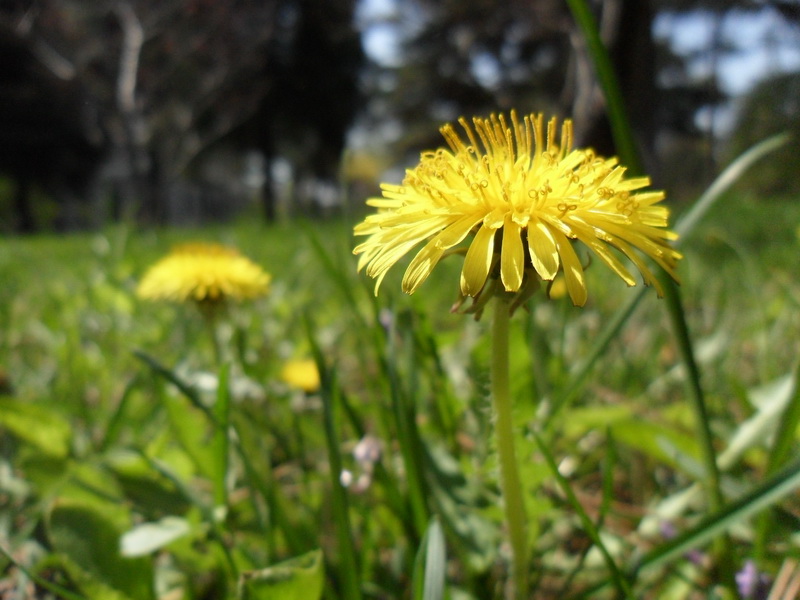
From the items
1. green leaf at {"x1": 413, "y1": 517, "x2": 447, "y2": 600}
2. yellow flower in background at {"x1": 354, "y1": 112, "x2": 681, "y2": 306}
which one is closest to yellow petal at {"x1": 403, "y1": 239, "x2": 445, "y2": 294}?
yellow flower in background at {"x1": 354, "y1": 112, "x2": 681, "y2": 306}

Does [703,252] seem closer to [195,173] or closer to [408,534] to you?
[408,534]

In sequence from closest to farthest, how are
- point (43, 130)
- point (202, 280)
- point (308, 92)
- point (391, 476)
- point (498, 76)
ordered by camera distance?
point (391, 476) < point (202, 280) < point (43, 130) < point (308, 92) < point (498, 76)

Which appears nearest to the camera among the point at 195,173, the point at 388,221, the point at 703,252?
the point at 388,221

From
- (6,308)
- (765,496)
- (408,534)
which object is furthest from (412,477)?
(6,308)

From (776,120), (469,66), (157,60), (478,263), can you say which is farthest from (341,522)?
(469,66)

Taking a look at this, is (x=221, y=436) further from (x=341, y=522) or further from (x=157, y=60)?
(x=157, y=60)

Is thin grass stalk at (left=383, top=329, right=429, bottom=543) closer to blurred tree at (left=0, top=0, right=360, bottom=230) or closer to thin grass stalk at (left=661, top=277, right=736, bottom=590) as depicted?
thin grass stalk at (left=661, top=277, right=736, bottom=590)

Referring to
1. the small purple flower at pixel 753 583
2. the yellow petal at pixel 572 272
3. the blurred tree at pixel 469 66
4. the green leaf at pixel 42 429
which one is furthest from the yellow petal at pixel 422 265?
the blurred tree at pixel 469 66
